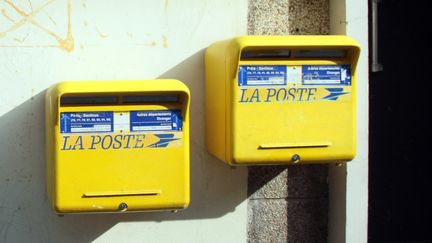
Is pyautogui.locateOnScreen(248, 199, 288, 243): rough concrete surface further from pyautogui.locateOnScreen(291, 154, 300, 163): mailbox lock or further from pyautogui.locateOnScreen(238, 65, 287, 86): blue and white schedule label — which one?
pyautogui.locateOnScreen(238, 65, 287, 86): blue and white schedule label

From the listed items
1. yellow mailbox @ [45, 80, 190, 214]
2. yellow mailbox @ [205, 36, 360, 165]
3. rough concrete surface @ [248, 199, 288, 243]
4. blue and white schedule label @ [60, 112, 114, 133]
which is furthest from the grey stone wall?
blue and white schedule label @ [60, 112, 114, 133]

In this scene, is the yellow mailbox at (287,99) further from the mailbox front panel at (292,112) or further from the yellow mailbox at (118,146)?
the yellow mailbox at (118,146)

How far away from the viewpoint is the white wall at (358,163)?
10.9ft

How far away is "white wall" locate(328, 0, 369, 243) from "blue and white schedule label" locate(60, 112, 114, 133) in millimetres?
1388

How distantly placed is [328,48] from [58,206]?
1.51 metres

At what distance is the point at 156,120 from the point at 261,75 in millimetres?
557

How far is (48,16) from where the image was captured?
124 inches

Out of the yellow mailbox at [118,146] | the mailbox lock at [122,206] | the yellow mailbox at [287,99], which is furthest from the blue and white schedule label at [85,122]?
the yellow mailbox at [287,99]

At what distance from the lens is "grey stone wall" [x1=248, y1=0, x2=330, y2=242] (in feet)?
11.1

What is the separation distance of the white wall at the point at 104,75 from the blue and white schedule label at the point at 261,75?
48 cm

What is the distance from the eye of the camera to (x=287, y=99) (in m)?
2.94

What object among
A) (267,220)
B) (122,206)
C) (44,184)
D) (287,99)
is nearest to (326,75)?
(287,99)
